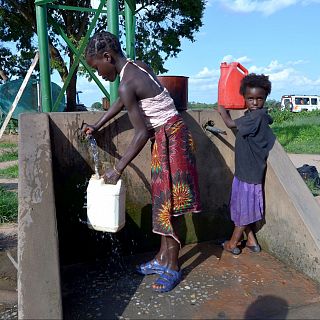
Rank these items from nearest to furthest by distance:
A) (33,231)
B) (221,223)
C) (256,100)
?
(33,231), (256,100), (221,223)

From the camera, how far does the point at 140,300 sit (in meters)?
2.47

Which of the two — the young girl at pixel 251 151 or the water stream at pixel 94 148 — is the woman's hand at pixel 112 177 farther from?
the young girl at pixel 251 151

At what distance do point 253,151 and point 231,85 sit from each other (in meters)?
0.60

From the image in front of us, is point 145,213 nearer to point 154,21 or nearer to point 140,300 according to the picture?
point 140,300

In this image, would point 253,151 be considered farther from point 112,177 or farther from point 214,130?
point 112,177

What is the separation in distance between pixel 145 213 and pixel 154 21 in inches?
457

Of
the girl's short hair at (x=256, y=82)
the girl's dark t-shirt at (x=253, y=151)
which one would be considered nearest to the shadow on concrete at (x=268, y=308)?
the girl's dark t-shirt at (x=253, y=151)

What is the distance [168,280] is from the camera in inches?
103

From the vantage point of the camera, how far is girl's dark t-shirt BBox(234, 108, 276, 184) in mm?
2982

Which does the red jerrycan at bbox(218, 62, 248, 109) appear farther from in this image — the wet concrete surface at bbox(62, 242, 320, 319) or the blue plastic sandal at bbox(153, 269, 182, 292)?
the blue plastic sandal at bbox(153, 269, 182, 292)

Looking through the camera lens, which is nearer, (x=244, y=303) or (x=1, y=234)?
(x=244, y=303)

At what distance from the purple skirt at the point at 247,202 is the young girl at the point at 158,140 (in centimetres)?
54

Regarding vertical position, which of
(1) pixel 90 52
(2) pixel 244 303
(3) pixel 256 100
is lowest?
(2) pixel 244 303

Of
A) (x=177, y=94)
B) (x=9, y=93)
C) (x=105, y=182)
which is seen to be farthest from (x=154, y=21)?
(x=105, y=182)
